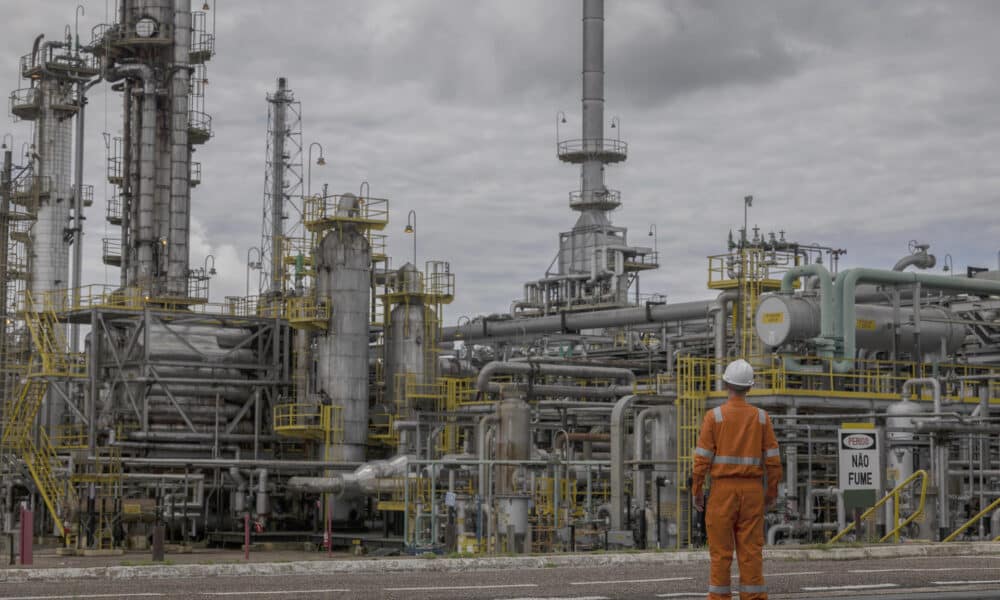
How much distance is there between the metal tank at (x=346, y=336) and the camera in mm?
40094

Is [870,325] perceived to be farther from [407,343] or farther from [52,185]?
[52,185]

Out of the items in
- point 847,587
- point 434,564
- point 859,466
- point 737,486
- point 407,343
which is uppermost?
point 407,343

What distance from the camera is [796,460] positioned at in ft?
95.1

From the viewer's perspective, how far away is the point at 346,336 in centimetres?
4022

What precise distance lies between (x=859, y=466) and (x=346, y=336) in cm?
2043

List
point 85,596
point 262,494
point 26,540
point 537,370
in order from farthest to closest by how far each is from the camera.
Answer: point 262,494 < point 537,370 < point 26,540 < point 85,596

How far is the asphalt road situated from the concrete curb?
29cm

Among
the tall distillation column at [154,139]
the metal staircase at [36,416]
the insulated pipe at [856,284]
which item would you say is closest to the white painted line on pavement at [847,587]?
the insulated pipe at [856,284]

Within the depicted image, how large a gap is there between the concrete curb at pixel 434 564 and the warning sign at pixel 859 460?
181 inches

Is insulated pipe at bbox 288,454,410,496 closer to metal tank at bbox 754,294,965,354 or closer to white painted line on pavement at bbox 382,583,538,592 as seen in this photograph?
metal tank at bbox 754,294,965,354

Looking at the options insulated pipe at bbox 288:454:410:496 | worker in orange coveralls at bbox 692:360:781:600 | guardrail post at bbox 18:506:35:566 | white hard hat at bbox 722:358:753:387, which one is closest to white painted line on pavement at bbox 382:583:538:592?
worker in orange coveralls at bbox 692:360:781:600

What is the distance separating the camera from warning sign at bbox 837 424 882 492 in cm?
2217

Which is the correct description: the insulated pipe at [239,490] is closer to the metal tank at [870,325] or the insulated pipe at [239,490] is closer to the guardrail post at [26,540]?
the metal tank at [870,325]

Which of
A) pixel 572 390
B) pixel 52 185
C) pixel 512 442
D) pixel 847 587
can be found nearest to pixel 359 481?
pixel 572 390
